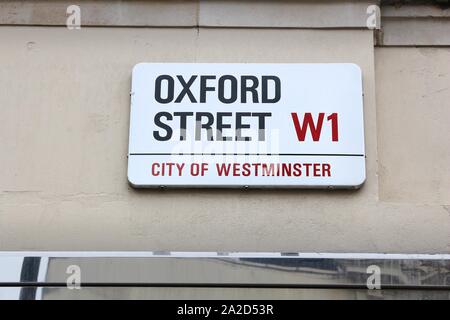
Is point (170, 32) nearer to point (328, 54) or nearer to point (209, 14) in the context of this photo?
point (209, 14)

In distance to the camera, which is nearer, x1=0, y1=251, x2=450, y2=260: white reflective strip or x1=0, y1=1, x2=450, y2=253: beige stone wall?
x1=0, y1=251, x2=450, y2=260: white reflective strip

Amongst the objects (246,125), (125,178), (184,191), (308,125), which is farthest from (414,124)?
(125,178)

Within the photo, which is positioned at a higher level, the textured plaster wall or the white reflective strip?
the textured plaster wall

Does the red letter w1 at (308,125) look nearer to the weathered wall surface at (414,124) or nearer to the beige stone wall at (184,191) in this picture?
the beige stone wall at (184,191)

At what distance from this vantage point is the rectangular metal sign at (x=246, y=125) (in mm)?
4922

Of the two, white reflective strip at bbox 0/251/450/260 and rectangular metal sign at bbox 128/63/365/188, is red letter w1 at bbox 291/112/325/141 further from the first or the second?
white reflective strip at bbox 0/251/450/260

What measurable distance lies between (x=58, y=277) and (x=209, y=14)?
84.9 inches

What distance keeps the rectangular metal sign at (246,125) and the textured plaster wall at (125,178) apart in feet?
0.33

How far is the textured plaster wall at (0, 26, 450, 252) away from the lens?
15.9 ft

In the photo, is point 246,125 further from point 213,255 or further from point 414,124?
point 414,124

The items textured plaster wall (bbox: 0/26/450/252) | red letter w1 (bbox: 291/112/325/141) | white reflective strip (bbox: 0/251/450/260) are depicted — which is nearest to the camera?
white reflective strip (bbox: 0/251/450/260)

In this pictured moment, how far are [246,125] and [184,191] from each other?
619mm

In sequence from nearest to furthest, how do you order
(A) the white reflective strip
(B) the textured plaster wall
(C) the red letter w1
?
(A) the white reflective strip < (B) the textured plaster wall < (C) the red letter w1

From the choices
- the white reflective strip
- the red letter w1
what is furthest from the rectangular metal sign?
the white reflective strip
